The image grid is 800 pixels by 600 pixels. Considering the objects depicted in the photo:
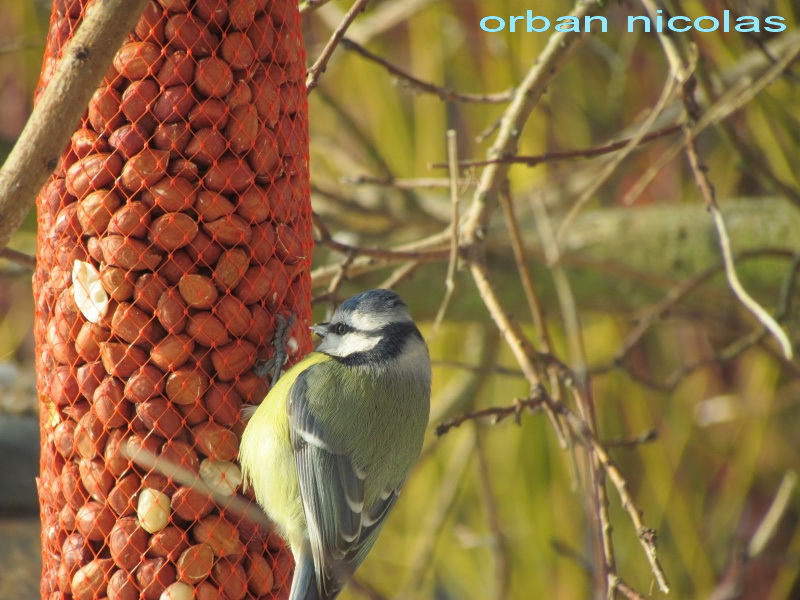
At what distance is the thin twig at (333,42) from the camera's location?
1.26m

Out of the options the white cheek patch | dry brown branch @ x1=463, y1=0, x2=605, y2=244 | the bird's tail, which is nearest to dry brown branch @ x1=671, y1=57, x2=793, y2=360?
dry brown branch @ x1=463, y1=0, x2=605, y2=244

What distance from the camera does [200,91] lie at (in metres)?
1.21

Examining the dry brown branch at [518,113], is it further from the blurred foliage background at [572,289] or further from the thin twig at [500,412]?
the blurred foliage background at [572,289]

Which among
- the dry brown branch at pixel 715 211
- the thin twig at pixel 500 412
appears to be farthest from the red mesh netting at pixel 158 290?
the dry brown branch at pixel 715 211

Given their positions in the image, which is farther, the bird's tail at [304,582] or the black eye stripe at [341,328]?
the black eye stripe at [341,328]

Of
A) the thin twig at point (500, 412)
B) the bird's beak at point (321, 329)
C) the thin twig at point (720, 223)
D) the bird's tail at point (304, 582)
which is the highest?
the thin twig at point (720, 223)

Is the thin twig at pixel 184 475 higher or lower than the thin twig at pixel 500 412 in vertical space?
lower

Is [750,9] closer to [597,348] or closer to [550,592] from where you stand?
[597,348]

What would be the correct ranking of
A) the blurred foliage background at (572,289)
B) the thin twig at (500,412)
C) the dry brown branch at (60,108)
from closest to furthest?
the dry brown branch at (60,108), the thin twig at (500,412), the blurred foliage background at (572,289)

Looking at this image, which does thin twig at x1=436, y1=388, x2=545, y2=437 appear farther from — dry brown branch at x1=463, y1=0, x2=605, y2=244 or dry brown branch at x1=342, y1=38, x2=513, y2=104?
dry brown branch at x1=342, y1=38, x2=513, y2=104

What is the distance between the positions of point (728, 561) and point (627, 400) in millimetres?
587

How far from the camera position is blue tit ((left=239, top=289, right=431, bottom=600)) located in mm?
1297

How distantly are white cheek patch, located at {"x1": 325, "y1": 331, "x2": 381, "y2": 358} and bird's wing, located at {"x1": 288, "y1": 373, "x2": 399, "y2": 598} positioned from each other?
0.46 feet

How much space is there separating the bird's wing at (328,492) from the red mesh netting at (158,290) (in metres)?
0.10
